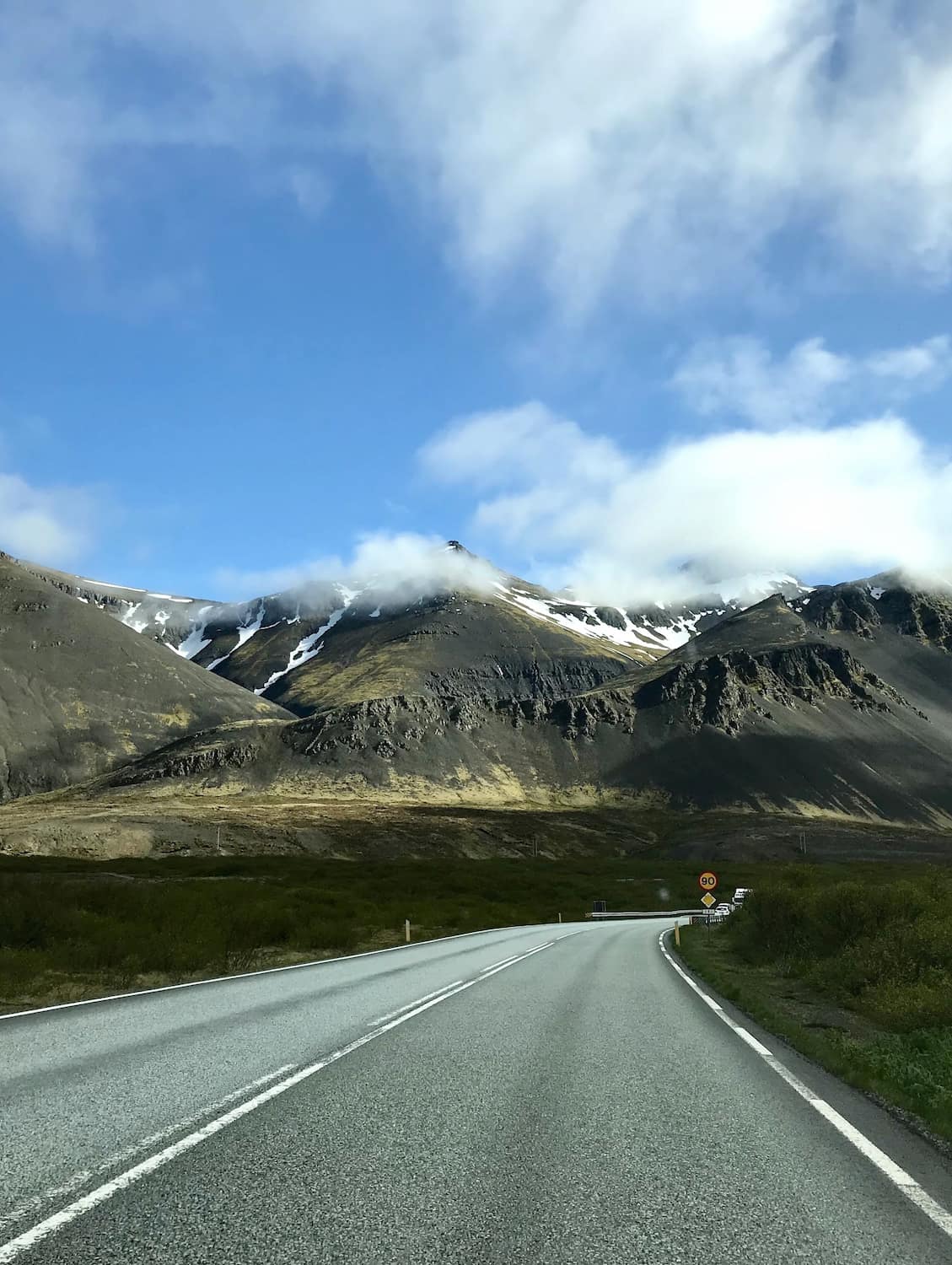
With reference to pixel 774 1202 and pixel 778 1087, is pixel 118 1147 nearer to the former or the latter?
pixel 774 1202

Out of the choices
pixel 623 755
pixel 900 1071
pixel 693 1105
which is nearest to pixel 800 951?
pixel 900 1071

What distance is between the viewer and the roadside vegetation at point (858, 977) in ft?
34.3

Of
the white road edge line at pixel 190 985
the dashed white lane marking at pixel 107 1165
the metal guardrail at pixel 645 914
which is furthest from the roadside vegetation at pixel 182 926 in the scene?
the dashed white lane marking at pixel 107 1165

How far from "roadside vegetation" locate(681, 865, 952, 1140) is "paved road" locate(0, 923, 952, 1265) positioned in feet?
2.83

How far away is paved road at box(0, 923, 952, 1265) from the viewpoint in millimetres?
4945

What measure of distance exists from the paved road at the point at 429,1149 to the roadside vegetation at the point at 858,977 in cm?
86

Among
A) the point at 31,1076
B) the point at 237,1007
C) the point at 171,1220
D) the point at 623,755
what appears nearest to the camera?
the point at 171,1220

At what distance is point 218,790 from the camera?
159000 mm

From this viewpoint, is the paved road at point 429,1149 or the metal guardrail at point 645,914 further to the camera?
the metal guardrail at point 645,914

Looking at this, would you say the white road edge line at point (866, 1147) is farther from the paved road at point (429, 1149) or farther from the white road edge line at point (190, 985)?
the white road edge line at point (190, 985)

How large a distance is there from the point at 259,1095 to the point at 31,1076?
8.77 feet

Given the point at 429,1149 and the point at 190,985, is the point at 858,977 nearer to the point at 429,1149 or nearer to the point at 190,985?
the point at 190,985

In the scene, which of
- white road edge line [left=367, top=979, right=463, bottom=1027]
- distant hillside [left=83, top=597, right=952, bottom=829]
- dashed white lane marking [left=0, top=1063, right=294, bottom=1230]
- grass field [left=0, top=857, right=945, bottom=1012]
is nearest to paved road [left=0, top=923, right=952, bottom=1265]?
dashed white lane marking [left=0, top=1063, right=294, bottom=1230]

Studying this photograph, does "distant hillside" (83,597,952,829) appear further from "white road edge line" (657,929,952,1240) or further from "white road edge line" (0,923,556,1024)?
"white road edge line" (657,929,952,1240)
